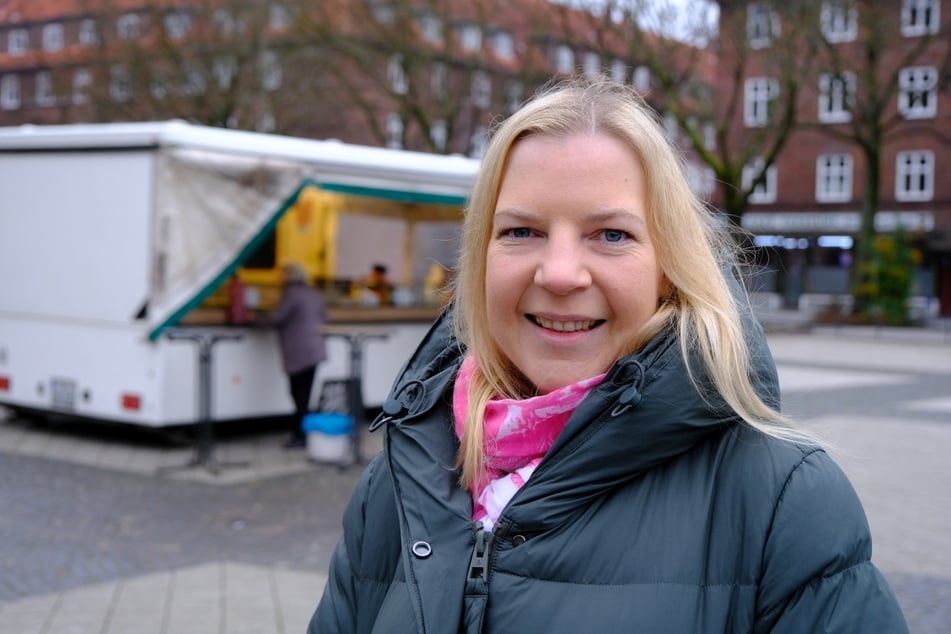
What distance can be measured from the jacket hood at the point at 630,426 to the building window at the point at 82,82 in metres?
32.7

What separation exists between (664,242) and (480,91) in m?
32.6

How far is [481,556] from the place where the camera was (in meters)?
1.68

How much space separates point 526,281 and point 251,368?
9.76 meters

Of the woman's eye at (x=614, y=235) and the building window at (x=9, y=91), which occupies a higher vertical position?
the building window at (x=9, y=91)

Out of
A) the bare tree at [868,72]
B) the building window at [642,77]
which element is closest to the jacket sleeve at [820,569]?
the building window at [642,77]

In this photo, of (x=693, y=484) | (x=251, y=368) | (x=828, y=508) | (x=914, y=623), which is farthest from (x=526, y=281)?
(x=251, y=368)

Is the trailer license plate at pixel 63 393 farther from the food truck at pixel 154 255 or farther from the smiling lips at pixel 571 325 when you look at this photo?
the smiling lips at pixel 571 325

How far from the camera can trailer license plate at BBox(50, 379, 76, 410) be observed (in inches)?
430

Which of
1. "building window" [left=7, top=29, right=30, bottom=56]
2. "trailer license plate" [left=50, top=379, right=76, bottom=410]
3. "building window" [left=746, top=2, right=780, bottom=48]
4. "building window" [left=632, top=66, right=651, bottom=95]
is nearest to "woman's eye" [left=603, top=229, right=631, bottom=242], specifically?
"trailer license plate" [left=50, top=379, right=76, bottom=410]

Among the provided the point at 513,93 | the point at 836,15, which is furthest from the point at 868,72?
the point at 513,93

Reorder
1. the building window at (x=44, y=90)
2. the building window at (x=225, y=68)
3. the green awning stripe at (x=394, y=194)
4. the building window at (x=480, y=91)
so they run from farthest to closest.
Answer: the building window at (x=44, y=90) → the building window at (x=480, y=91) → the building window at (x=225, y=68) → the green awning stripe at (x=394, y=194)

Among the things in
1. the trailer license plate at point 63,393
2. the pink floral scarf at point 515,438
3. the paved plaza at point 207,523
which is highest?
the pink floral scarf at point 515,438

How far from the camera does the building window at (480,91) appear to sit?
33.6 meters

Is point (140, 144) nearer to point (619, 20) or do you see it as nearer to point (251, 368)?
point (251, 368)
